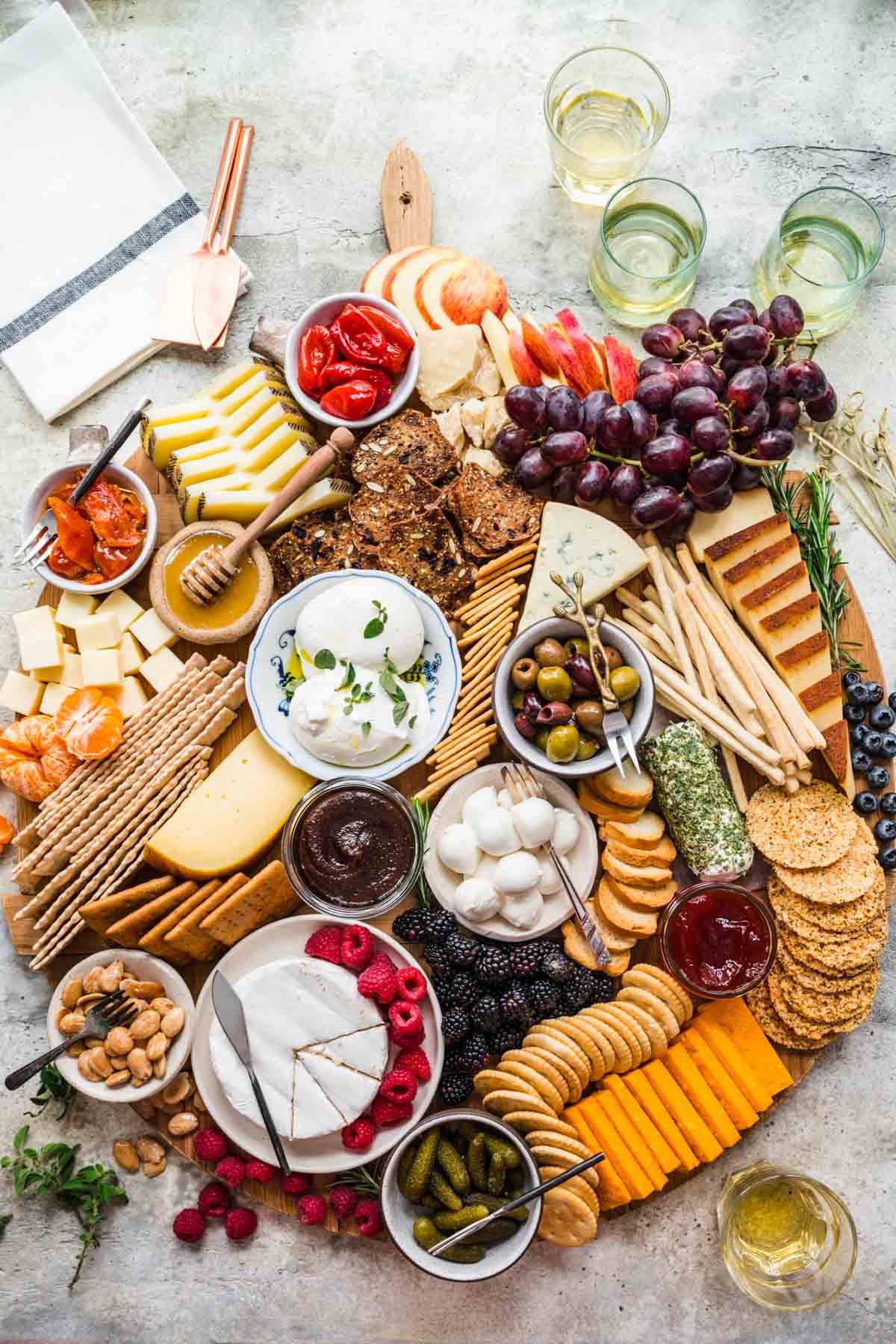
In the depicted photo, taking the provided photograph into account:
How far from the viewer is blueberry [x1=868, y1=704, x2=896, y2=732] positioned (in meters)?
2.75

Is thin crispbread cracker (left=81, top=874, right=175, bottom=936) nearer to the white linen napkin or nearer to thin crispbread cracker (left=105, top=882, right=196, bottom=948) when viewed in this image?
thin crispbread cracker (left=105, top=882, right=196, bottom=948)

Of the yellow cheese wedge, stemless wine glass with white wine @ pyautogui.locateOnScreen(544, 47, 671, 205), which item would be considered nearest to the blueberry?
the yellow cheese wedge

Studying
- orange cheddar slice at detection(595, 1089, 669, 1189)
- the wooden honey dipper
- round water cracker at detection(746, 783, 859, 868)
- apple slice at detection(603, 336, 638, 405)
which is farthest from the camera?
apple slice at detection(603, 336, 638, 405)

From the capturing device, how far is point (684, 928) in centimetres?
256

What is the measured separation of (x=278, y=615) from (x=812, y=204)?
1878 mm

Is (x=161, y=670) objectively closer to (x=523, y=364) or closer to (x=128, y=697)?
(x=128, y=697)

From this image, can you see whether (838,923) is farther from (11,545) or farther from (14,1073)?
(11,545)

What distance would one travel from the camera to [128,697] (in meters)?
2.76

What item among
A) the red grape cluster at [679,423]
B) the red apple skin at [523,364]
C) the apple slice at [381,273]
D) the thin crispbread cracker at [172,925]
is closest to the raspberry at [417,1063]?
the thin crispbread cracker at [172,925]

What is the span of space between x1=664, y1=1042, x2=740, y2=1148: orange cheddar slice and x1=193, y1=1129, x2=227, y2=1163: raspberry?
1088mm

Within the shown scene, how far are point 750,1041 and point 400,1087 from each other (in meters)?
0.86

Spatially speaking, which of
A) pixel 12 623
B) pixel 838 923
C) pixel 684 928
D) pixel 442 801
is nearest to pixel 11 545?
pixel 12 623

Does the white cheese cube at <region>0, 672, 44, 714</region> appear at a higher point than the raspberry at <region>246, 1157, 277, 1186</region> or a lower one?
higher

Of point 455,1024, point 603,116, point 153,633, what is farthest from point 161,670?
point 603,116
